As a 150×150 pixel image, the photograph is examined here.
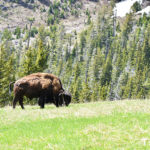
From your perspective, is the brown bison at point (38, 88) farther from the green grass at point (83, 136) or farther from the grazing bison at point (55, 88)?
the green grass at point (83, 136)

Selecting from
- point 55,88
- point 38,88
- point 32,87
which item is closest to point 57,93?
point 55,88

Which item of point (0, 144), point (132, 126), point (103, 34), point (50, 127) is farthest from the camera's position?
point (103, 34)

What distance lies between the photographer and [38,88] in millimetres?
16094

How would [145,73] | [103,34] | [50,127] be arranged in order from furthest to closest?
[103,34] < [145,73] < [50,127]

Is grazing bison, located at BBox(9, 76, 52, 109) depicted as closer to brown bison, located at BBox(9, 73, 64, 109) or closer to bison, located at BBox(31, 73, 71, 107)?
brown bison, located at BBox(9, 73, 64, 109)

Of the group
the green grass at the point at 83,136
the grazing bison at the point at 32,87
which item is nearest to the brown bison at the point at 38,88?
the grazing bison at the point at 32,87

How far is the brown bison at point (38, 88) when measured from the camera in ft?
52.3

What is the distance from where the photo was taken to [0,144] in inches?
275

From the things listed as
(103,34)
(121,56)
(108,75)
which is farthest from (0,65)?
(103,34)

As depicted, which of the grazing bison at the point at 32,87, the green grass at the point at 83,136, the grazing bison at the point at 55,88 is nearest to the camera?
the green grass at the point at 83,136

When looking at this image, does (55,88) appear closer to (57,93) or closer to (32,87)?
(57,93)

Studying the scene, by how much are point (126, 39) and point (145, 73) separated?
37.4 m

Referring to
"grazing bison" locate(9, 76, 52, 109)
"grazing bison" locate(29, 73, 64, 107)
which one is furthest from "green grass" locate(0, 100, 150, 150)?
"grazing bison" locate(29, 73, 64, 107)

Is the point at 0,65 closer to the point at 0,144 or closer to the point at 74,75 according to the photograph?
the point at 0,144
